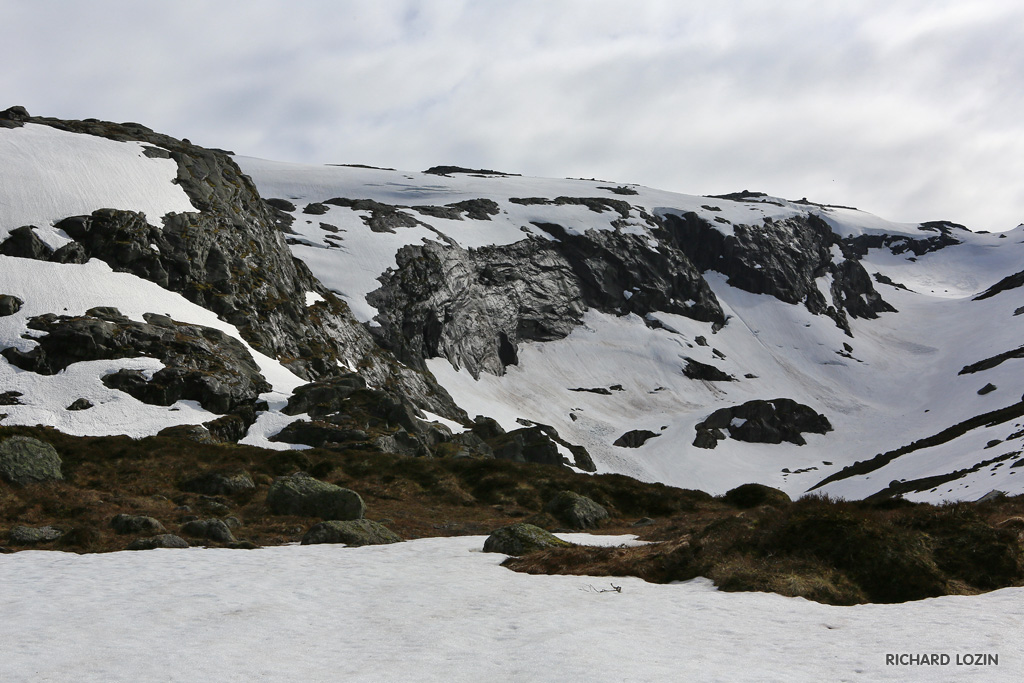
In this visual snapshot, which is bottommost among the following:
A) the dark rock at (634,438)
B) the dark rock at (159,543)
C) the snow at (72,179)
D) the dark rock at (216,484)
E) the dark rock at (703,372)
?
the dark rock at (634,438)

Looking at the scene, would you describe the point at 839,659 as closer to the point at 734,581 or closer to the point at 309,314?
the point at 734,581

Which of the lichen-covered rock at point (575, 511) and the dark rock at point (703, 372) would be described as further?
the dark rock at point (703, 372)

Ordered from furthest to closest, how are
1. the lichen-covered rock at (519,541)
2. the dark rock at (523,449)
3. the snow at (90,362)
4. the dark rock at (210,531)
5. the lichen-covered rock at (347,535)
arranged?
the dark rock at (523,449)
the snow at (90,362)
the lichen-covered rock at (347,535)
the dark rock at (210,531)
the lichen-covered rock at (519,541)

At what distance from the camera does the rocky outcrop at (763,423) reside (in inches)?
4488

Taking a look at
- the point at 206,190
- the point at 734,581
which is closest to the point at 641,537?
the point at 734,581

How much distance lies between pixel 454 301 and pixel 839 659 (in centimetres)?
11002

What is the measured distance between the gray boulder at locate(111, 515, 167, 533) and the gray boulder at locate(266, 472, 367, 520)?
5.96 meters

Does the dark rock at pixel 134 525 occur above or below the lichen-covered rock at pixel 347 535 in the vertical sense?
below

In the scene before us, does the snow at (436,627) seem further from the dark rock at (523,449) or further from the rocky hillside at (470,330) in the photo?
the dark rock at (523,449)

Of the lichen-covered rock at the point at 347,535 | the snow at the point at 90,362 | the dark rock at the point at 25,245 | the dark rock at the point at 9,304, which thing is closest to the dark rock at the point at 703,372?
the snow at the point at 90,362

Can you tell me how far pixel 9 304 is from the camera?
163ft

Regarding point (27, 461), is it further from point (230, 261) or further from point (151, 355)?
point (230, 261)

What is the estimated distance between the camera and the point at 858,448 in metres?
116

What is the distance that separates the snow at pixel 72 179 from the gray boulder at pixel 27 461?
111 feet
